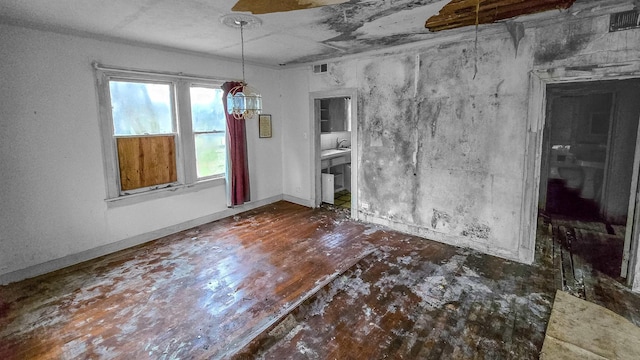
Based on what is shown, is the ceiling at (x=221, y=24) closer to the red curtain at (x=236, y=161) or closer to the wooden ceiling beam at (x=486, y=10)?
the wooden ceiling beam at (x=486, y=10)

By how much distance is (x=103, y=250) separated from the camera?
153 inches

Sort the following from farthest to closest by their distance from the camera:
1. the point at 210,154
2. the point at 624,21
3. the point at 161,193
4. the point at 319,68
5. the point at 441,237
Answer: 1. the point at 319,68
2. the point at 210,154
3. the point at 161,193
4. the point at 441,237
5. the point at 624,21

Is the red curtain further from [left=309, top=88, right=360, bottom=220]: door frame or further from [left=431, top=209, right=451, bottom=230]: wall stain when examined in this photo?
[left=431, top=209, right=451, bottom=230]: wall stain

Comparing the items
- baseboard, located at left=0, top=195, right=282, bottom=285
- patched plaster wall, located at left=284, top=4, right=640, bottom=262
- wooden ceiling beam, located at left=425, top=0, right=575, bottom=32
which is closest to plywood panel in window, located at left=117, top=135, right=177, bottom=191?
baseboard, located at left=0, top=195, right=282, bottom=285

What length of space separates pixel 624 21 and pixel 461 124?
161 centimetres

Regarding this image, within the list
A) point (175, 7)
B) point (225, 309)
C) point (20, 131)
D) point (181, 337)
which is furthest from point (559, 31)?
point (20, 131)

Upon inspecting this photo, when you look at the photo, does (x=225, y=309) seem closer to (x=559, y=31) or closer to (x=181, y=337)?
(x=181, y=337)

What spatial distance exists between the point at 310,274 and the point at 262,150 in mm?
3042

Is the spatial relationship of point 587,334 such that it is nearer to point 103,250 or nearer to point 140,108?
point 103,250

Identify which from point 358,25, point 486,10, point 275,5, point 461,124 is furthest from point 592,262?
point 275,5

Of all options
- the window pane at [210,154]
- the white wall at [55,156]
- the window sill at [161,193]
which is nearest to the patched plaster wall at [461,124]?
the window pane at [210,154]

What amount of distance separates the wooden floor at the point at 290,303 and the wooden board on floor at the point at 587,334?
98mm

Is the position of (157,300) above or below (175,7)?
below

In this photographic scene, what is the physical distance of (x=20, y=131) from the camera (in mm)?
3186
